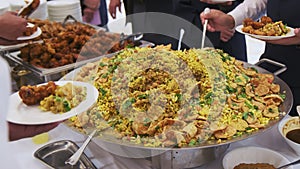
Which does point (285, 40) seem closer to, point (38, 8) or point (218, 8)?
point (218, 8)

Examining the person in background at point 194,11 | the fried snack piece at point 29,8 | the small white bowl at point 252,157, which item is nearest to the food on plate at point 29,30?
the fried snack piece at point 29,8

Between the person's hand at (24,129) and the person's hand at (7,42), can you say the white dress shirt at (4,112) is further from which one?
the person's hand at (7,42)

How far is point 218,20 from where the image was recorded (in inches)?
63.4

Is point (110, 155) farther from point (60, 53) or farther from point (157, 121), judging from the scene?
point (60, 53)

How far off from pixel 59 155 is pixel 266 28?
37.1 inches

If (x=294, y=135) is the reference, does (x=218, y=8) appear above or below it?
above

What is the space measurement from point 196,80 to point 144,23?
1.18 m

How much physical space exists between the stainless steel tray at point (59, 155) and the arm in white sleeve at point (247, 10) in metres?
1.01

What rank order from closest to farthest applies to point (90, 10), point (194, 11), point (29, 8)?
1. point (29, 8)
2. point (194, 11)
3. point (90, 10)

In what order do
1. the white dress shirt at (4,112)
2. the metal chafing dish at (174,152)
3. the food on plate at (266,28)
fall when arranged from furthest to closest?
1. the food on plate at (266,28)
2. the metal chafing dish at (174,152)
3. the white dress shirt at (4,112)

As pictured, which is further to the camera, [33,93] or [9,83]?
[33,93]

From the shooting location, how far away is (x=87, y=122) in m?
0.99

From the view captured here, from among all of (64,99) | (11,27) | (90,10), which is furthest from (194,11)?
(64,99)

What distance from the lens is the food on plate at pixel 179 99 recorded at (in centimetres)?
92
